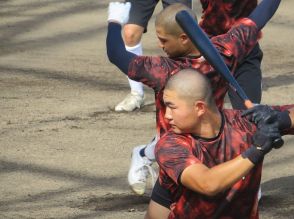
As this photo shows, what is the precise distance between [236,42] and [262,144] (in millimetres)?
1297

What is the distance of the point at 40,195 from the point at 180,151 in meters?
2.43

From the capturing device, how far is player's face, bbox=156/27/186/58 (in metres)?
5.45

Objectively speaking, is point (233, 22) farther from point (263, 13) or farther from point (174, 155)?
point (174, 155)

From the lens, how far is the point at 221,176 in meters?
4.30

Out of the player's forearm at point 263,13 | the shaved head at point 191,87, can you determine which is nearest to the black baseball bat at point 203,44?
the shaved head at point 191,87

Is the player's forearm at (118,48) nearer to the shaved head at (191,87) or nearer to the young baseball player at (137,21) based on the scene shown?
the shaved head at (191,87)

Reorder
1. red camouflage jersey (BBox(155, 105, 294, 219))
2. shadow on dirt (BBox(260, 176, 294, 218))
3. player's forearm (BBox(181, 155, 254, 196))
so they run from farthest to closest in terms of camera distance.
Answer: shadow on dirt (BBox(260, 176, 294, 218))
red camouflage jersey (BBox(155, 105, 294, 219))
player's forearm (BBox(181, 155, 254, 196))

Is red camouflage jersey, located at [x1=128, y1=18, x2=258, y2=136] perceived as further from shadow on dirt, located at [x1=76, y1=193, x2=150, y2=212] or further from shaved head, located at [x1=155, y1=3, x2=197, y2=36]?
shadow on dirt, located at [x1=76, y1=193, x2=150, y2=212]

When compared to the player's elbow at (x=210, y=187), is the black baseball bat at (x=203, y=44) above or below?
above

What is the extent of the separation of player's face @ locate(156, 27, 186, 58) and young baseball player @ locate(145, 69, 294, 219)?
73 cm

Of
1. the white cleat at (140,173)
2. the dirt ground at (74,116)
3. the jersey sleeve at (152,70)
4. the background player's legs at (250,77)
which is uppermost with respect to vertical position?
the jersey sleeve at (152,70)

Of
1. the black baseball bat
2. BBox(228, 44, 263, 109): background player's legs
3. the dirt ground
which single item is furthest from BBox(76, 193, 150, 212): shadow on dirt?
the black baseball bat

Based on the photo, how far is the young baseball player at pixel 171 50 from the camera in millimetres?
5348

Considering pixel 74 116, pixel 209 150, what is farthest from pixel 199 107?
pixel 74 116
